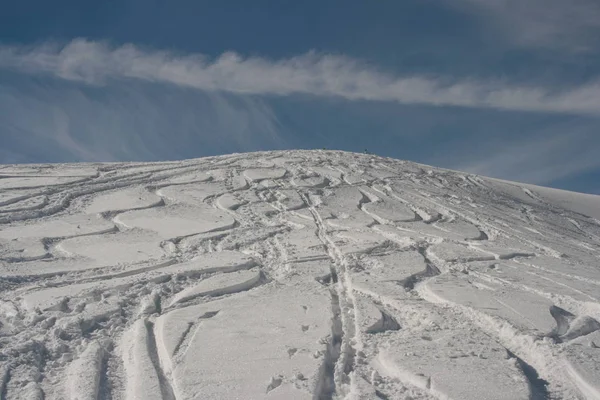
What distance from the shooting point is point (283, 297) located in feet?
15.6

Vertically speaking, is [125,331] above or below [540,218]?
below

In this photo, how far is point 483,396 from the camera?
3164mm

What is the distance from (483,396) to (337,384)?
2.68 ft

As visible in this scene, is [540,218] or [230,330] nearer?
[230,330]

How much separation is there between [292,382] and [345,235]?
4154 millimetres

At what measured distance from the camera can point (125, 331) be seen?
3.97 meters

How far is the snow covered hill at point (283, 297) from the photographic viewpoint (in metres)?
3.32

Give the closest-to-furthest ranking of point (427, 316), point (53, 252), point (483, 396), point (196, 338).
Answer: point (483, 396)
point (196, 338)
point (427, 316)
point (53, 252)

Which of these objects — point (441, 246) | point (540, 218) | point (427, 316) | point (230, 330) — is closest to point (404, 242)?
point (441, 246)

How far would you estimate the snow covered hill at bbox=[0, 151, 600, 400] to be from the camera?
3320mm

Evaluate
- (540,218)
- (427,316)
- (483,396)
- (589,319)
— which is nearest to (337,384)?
(483,396)

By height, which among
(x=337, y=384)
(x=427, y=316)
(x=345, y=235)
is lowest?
(x=337, y=384)

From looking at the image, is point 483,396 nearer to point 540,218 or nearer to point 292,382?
point 292,382

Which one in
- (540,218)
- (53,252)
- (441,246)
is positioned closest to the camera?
(53,252)
